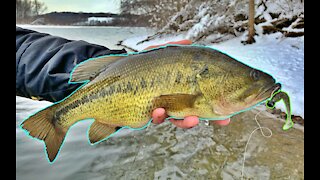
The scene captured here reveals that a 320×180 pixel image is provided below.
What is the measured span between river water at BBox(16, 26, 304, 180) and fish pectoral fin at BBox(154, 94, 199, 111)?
927mm

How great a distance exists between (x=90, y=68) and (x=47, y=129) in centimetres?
14

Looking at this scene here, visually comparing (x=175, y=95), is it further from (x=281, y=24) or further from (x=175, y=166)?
(x=281, y=24)

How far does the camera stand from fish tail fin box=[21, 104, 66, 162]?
23.3 inches

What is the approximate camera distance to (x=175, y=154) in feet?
5.24

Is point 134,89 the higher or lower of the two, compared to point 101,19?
lower

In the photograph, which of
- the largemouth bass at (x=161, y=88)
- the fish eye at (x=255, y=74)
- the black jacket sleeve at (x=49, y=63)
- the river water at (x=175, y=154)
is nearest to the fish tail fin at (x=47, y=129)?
the largemouth bass at (x=161, y=88)

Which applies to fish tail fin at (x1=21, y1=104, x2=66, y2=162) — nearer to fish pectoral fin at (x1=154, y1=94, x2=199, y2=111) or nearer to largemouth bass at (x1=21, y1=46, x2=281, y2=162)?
largemouth bass at (x1=21, y1=46, x2=281, y2=162)

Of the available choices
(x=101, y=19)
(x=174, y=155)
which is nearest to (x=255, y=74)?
(x=174, y=155)

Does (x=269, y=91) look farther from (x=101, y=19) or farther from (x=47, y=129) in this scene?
(x=101, y=19)

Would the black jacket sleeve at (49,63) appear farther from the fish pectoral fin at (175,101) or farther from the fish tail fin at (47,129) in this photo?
the fish pectoral fin at (175,101)

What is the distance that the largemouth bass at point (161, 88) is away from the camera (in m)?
0.56

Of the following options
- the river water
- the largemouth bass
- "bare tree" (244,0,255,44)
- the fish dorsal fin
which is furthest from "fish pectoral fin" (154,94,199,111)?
"bare tree" (244,0,255,44)
